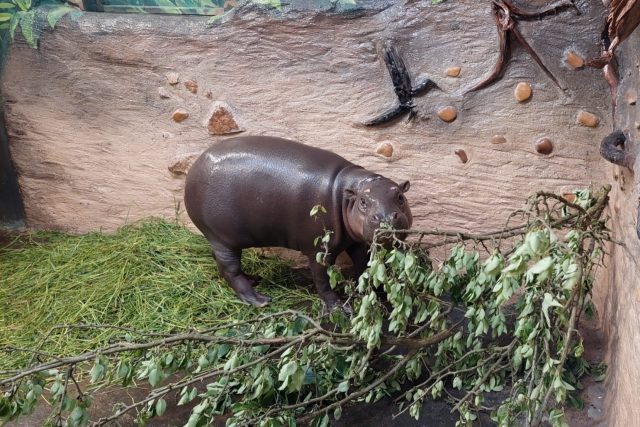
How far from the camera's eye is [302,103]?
8.60 ft

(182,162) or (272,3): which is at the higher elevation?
(272,3)

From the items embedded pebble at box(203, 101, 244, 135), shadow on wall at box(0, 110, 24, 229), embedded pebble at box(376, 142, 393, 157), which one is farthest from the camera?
shadow on wall at box(0, 110, 24, 229)

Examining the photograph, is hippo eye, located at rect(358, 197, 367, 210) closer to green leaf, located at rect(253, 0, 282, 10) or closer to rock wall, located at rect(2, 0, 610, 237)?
rock wall, located at rect(2, 0, 610, 237)

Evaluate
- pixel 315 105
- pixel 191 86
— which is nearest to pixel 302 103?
pixel 315 105

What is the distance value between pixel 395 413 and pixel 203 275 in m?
0.99

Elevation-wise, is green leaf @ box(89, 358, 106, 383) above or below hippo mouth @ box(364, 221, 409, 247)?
below

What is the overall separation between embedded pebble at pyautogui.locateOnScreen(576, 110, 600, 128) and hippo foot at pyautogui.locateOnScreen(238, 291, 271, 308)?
4.10 feet

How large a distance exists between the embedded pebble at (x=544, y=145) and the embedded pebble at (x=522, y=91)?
6.1 inches

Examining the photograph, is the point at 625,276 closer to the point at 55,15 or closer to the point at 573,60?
the point at 573,60

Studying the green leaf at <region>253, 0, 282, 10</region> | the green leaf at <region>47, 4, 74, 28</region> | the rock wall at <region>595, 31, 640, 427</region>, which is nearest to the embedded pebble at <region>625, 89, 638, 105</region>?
the rock wall at <region>595, 31, 640, 427</region>

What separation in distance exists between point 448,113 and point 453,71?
15 cm

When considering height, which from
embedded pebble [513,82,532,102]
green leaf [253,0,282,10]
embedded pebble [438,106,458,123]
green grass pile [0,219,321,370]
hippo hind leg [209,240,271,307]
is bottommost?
green grass pile [0,219,321,370]

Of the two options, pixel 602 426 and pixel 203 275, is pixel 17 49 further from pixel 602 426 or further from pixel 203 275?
pixel 602 426

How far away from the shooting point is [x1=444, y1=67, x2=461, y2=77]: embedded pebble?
7.93 feet
